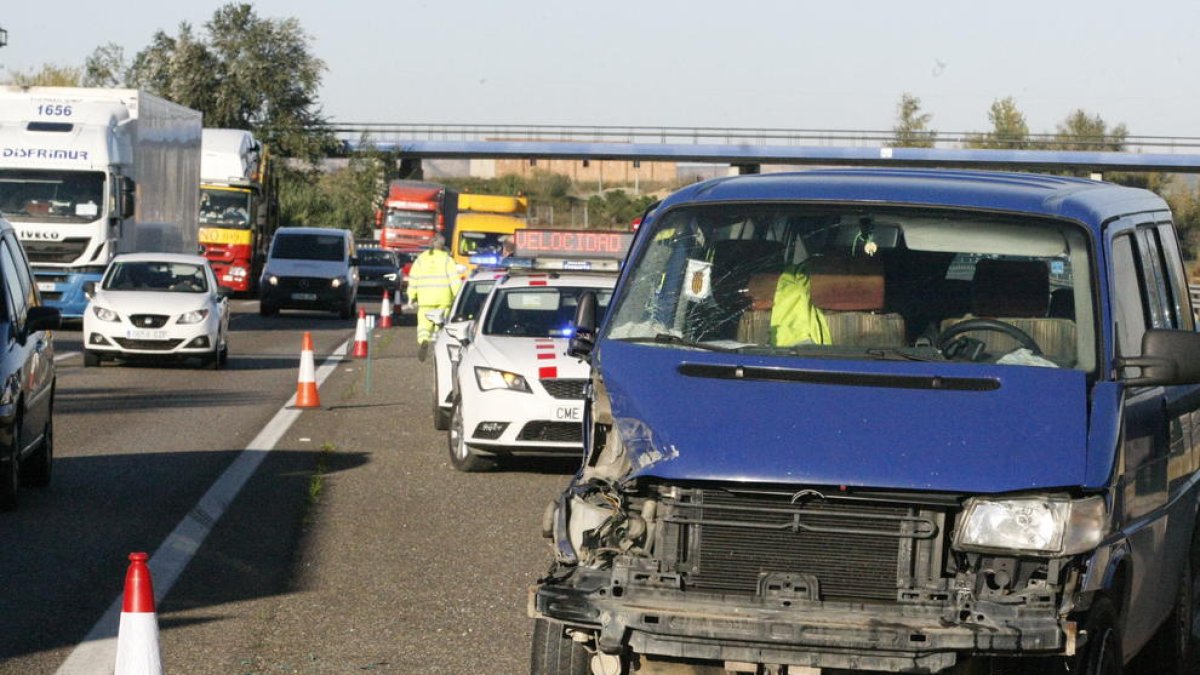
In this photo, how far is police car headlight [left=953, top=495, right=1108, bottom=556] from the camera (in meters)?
5.77

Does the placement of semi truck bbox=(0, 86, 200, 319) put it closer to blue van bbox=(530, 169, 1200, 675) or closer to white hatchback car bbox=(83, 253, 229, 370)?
white hatchback car bbox=(83, 253, 229, 370)

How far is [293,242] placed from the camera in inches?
1718

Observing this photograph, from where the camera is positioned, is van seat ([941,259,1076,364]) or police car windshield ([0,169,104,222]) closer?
van seat ([941,259,1076,364])

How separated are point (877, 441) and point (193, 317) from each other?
20510 millimetres

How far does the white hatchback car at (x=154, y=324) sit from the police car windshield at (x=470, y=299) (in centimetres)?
697

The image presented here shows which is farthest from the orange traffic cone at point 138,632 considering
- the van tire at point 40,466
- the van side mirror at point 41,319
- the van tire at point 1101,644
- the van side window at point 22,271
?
the van side window at point 22,271

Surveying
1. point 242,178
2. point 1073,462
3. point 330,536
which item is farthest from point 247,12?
point 1073,462

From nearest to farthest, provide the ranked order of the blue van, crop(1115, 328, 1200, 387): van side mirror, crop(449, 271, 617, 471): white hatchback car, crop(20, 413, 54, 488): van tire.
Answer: the blue van → crop(1115, 328, 1200, 387): van side mirror → crop(20, 413, 54, 488): van tire → crop(449, 271, 617, 471): white hatchback car

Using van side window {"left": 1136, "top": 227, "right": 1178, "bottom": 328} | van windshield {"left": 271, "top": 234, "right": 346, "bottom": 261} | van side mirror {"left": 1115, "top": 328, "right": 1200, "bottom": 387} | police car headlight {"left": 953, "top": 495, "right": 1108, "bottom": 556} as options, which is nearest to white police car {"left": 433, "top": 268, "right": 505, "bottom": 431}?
van side window {"left": 1136, "top": 227, "right": 1178, "bottom": 328}

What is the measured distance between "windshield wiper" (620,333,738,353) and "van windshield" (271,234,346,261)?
36.6 meters

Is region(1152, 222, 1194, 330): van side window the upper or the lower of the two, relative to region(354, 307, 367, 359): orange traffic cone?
upper

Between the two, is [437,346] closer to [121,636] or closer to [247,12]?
[121,636]

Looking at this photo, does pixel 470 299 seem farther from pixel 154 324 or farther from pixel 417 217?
pixel 417 217

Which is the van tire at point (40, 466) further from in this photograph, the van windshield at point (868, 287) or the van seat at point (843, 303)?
the van seat at point (843, 303)
